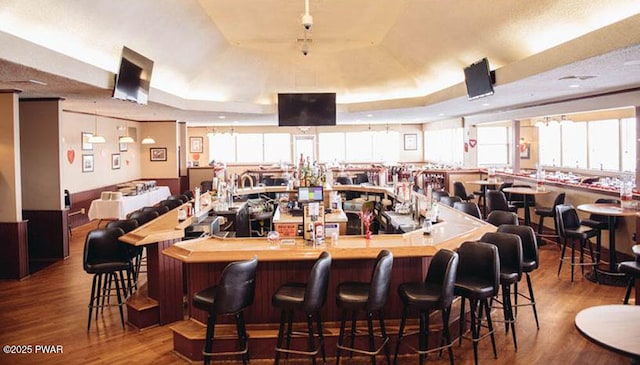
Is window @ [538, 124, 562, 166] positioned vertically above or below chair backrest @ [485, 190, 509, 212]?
above

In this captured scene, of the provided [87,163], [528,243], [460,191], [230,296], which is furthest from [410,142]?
[230,296]

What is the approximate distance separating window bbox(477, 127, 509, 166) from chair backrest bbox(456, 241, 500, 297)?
1215 centimetres

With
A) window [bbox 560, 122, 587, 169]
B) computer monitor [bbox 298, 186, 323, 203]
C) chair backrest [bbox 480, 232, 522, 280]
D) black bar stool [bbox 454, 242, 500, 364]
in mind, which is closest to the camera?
black bar stool [bbox 454, 242, 500, 364]

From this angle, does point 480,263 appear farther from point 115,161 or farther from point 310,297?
point 115,161

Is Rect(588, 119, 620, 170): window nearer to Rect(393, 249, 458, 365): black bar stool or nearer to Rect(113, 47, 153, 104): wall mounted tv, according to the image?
Rect(393, 249, 458, 365): black bar stool

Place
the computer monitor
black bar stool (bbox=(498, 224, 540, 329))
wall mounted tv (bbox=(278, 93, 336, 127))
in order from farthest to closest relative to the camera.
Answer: wall mounted tv (bbox=(278, 93, 336, 127))
the computer monitor
black bar stool (bbox=(498, 224, 540, 329))

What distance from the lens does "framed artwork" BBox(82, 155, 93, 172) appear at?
1013 cm

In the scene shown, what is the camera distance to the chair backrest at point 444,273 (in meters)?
3.21

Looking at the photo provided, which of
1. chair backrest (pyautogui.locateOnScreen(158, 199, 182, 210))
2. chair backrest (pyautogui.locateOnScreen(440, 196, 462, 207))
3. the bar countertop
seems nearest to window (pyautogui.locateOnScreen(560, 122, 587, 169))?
chair backrest (pyautogui.locateOnScreen(440, 196, 462, 207))

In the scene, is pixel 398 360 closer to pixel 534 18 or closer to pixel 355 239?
pixel 355 239

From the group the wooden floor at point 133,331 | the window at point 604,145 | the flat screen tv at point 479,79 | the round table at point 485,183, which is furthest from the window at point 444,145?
the wooden floor at point 133,331

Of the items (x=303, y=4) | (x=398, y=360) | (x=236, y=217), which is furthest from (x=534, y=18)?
(x=236, y=217)

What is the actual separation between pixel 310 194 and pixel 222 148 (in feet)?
36.3

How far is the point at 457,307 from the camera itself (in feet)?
13.9
